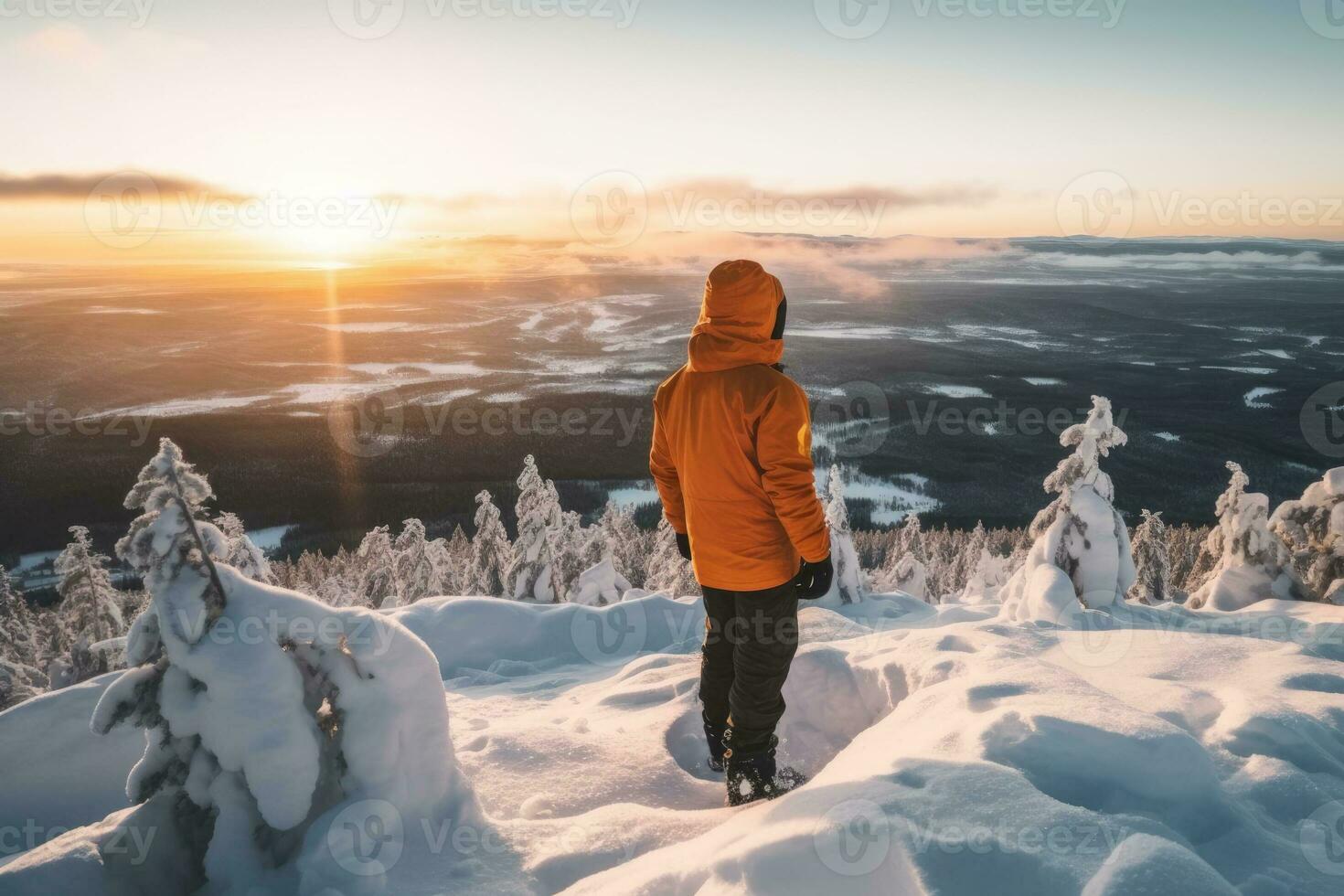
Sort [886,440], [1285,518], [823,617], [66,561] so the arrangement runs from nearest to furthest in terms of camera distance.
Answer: [823,617] → [1285,518] → [66,561] → [886,440]

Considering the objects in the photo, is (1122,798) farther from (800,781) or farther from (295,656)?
(295,656)

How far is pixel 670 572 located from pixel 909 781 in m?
28.1

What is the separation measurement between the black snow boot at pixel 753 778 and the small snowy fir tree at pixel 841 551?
12.6 meters

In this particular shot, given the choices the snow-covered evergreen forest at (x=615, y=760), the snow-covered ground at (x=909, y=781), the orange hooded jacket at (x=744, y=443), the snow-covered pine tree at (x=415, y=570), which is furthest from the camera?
the snow-covered pine tree at (x=415, y=570)

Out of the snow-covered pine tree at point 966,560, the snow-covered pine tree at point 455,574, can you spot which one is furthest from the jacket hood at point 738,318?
the snow-covered pine tree at point 966,560

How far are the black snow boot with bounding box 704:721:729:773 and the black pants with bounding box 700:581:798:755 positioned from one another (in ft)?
1.30

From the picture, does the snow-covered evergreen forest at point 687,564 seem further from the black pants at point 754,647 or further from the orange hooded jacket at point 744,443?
the black pants at point 754,647

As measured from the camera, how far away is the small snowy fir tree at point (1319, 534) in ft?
29.7

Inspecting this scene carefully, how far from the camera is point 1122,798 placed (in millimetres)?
2453

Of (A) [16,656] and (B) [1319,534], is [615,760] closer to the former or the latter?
(B) [1319,534]

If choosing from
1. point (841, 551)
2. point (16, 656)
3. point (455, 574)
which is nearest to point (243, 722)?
point (841, 551)

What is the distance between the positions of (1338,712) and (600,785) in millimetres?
4021

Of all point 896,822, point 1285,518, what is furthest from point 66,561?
point 1285,518

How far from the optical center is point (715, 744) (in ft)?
14.5
